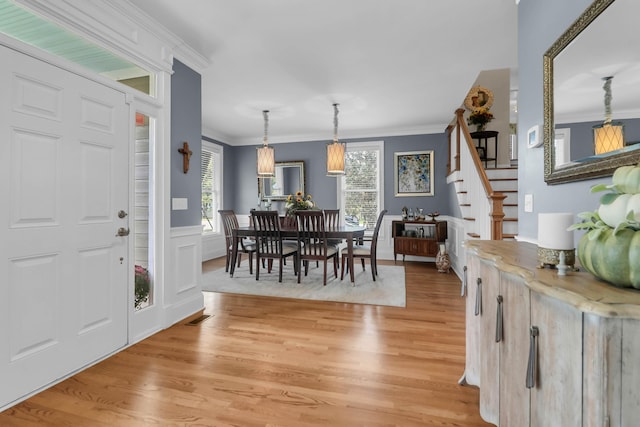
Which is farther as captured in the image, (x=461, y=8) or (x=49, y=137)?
(x=461, y=8)

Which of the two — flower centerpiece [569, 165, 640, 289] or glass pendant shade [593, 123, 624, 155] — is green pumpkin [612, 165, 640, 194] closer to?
flower centerpiece [569, 165, 640, 289]

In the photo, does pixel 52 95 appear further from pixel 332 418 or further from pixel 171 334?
pixel 332 418

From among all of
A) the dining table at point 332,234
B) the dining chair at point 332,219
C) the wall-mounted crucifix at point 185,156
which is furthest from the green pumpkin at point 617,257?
the dining chair at point 332,219

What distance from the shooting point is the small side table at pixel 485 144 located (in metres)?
4.66

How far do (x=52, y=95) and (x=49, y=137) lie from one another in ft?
0.85

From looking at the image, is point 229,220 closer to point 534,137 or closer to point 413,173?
point 413,173

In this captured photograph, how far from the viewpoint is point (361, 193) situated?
6668mm

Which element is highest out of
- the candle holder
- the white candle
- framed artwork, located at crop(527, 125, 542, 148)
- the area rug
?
framed artwork, located at crop(527, 125, 542, 148)

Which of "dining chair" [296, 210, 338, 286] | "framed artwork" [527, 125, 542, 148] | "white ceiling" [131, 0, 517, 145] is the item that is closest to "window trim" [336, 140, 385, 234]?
"white ceiling" [131, 0, 517, 145]

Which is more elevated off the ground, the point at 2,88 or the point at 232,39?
the point at 232,39

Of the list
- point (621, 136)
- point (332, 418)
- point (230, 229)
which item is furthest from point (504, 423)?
point (230, 229)

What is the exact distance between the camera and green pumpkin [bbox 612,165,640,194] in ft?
2.75

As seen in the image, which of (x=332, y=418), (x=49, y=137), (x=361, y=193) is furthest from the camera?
(x=361, y=193)

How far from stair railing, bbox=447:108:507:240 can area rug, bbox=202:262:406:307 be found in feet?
4.02
